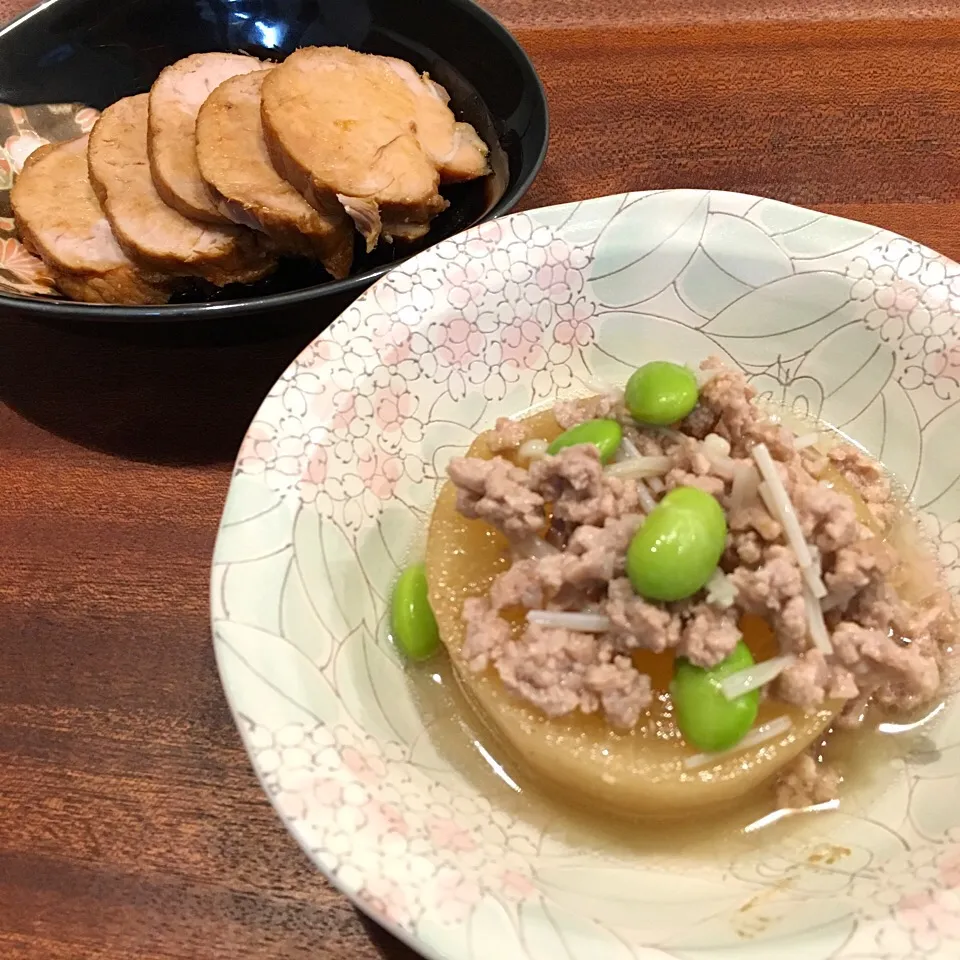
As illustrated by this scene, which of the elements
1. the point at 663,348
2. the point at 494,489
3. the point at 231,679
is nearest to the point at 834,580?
the point at 494,489

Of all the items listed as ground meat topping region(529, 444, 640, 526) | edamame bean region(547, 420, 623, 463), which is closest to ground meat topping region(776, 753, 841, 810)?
ground meat topping region(529, 444, 640, 526)

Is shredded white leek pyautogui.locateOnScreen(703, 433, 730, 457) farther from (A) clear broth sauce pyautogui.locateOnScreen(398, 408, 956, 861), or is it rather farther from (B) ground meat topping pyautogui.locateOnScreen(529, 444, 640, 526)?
(A) clear broth sauce pyautogui.locateOnScreen(398, 408, 956, 861)

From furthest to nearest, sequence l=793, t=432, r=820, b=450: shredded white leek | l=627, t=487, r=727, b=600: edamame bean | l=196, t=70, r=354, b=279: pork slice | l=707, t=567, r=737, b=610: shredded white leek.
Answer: l=196, t=70, r=354, b=279: pork slice → l=793, t=432, r=820, b=450: shredded white leek → l=707, t=567, r=737, b=610: shredded white leek → l=627, t=487, r=727, b=600: edamame bean

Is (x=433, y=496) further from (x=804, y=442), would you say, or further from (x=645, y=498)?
(x=804, y=442)

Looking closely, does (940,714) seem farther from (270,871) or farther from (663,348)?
(270,871)

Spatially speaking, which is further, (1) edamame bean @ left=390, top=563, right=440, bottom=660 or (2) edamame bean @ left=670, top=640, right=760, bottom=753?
(1) edamame bean @ left=390, top=563, right=440, bottom=660
